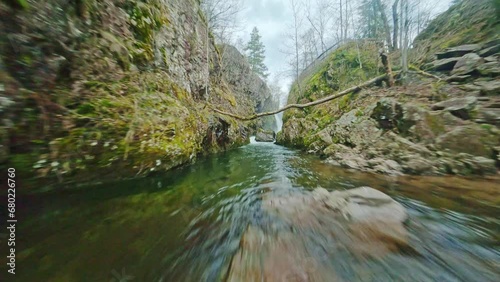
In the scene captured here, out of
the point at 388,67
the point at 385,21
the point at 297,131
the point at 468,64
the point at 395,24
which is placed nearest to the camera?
the point at 468,64

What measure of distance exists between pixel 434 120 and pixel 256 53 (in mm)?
40288

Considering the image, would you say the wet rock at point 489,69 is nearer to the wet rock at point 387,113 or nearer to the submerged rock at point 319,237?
the wet rock at point 387,113

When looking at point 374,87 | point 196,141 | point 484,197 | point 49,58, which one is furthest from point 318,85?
point 49,58

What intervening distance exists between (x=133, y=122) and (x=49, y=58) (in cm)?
165

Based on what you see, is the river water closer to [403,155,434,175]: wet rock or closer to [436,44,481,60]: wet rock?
[403,155,434,175]: wet rock

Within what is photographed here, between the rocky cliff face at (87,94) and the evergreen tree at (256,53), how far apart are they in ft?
115

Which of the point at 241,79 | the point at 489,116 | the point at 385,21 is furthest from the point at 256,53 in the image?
the point at 489,116

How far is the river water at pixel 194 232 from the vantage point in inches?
64.1

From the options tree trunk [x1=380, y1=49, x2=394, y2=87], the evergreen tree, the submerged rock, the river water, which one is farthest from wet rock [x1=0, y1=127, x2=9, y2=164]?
the evergreen tree

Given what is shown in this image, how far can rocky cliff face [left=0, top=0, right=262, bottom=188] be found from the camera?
2.54m

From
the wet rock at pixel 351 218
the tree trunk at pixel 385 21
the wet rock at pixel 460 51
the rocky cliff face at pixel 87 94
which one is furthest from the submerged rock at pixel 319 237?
the tree trunk at pixel 385 21

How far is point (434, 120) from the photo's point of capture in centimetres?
496

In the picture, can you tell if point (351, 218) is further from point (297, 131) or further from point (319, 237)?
point (297, 131)

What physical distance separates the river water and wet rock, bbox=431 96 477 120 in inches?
84.9
